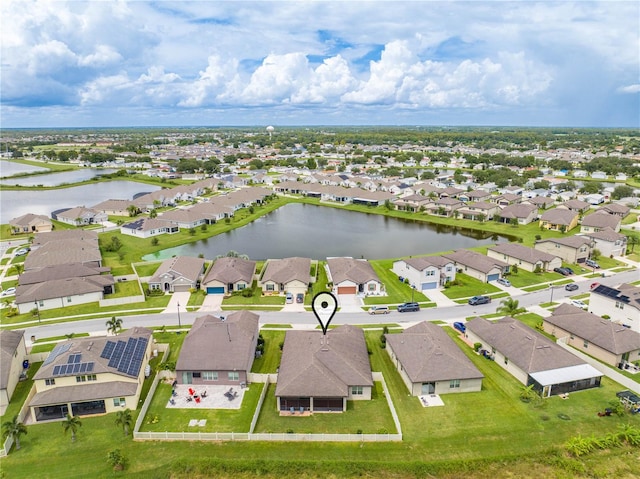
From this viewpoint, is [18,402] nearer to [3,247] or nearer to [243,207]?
[3,247]

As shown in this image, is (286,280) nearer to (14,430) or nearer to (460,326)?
(460,326)

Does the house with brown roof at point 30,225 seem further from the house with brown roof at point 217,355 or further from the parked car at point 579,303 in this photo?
the parked car at point 579,303

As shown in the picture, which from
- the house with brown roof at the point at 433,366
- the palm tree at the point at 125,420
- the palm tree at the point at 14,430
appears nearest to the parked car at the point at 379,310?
the house with brown roof at the point at 433,366

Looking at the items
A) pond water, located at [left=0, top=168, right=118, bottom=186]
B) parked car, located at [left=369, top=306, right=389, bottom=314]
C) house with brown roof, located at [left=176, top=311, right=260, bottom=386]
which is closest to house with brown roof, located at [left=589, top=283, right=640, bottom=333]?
parked car, located at [left=369, top=306, right=389, bottom=314]

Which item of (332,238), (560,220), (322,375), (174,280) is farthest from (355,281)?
(560,220)

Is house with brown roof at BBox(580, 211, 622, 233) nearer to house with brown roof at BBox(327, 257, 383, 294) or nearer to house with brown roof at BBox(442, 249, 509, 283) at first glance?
house with brown roof at BBox(442, 249, 509, 283)

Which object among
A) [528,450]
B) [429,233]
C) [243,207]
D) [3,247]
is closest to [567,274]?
[429,233]

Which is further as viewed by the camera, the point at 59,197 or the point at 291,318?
the point at 59,197

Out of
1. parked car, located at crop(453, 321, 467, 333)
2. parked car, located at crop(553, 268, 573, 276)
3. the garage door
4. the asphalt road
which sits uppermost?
parked car, located at crop(553, 268, 573, 276)
